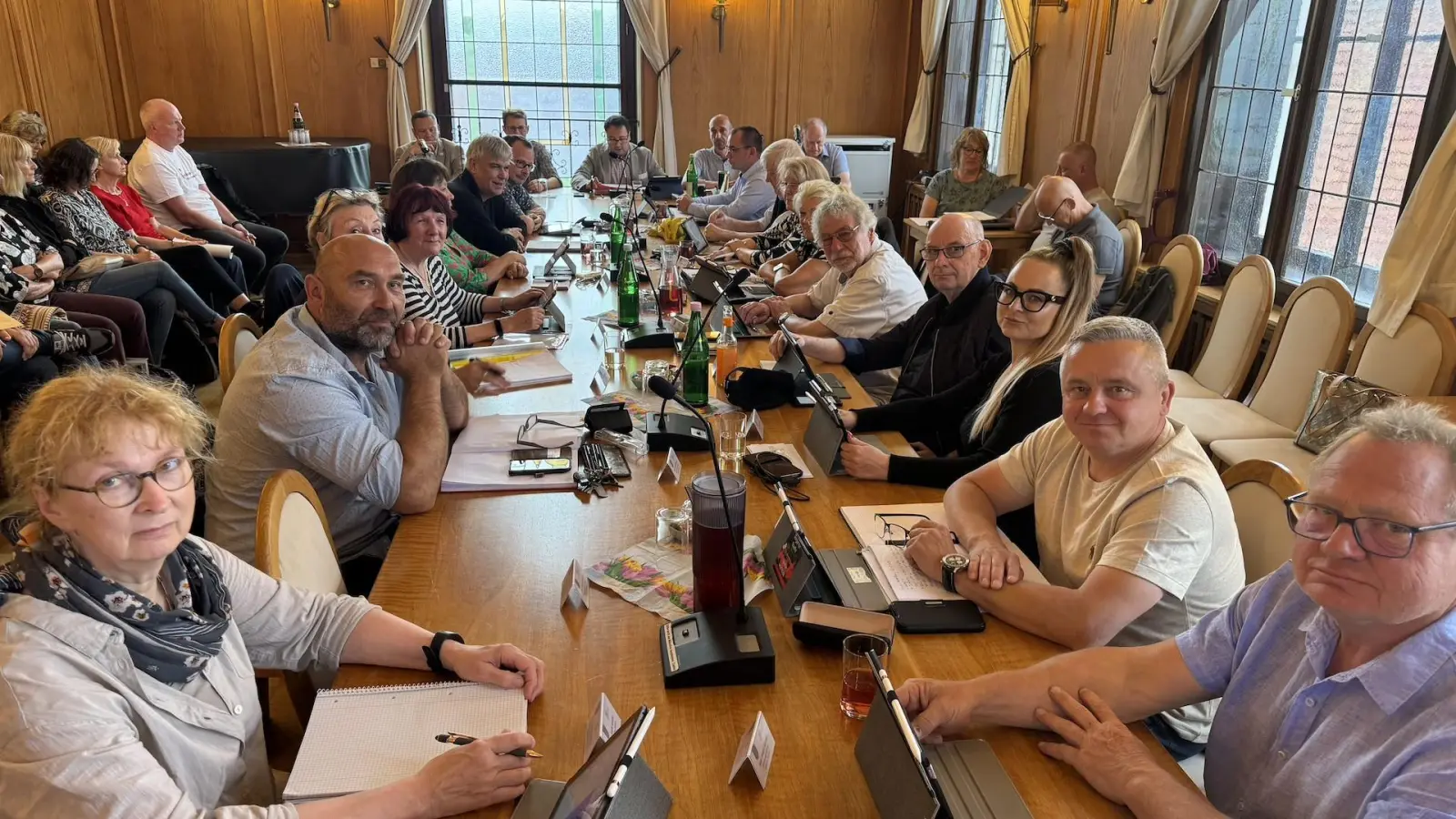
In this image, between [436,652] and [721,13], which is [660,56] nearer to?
[721,13]

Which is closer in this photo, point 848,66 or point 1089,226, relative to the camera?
point 1089,226

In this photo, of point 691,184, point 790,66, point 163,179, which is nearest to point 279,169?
point 163,179

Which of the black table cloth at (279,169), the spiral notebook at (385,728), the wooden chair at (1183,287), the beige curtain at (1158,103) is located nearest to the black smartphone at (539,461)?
the spiral notebook at (385,728)

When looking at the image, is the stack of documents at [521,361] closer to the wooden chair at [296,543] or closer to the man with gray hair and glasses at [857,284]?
the man with gray hair and glasses at [857,284]

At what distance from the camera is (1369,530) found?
3.43 feet

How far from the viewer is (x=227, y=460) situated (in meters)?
1.88

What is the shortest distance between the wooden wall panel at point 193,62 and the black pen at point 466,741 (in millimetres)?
7985

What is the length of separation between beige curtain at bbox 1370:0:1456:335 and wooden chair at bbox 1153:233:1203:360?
0.85 m

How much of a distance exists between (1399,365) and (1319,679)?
2.53 metres

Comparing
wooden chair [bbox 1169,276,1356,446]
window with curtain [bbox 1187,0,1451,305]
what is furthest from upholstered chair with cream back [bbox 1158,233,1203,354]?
wooden chair [bbox 1169,276,1356,446]

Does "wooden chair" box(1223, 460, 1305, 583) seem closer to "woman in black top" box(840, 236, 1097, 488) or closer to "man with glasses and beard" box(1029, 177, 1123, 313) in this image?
"woman in black top" box(840, 236, 1097, 488)

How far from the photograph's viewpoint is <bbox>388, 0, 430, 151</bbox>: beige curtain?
7625 millimetres

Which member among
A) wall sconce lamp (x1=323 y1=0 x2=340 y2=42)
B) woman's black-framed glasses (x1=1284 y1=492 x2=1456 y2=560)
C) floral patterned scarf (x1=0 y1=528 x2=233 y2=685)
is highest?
wall sconce lamp (x1=323 y1=0 x2=340 y2=42)

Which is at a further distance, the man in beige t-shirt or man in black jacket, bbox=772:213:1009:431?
man in black jacket, bbox=772:213:1009:431
